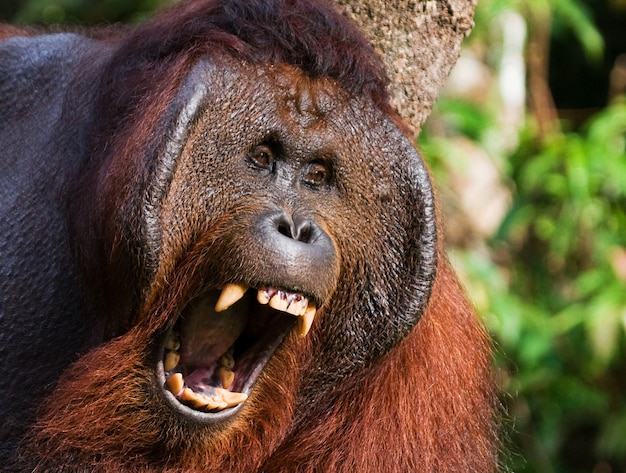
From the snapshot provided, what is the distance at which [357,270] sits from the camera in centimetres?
247

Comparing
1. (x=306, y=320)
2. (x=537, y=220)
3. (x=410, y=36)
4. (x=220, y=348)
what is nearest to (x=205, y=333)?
(x=220, y=348)

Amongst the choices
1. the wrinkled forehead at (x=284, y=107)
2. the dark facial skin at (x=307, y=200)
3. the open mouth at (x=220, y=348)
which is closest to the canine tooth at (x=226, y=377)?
the open mouth at (x=220, y=348)

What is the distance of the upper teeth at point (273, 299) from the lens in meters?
2.21

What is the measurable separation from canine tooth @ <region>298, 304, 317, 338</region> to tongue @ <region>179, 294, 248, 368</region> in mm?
174

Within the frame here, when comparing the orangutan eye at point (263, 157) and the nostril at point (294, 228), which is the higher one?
the orangutan eye at point (263, 157)

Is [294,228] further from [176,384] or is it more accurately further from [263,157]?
[176,384]

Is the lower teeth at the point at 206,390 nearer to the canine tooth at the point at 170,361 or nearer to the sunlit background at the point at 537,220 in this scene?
the canine tooth at the point at 170,361

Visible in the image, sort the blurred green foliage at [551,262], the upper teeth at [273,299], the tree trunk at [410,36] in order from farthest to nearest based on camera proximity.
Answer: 1. the blurred green foliage at [551,262]
2. the tree trunk at [410,36]
3. the upper teeth at [273,299]

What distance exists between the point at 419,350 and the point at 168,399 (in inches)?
27.1

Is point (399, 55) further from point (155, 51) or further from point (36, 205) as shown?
point (36, 205)

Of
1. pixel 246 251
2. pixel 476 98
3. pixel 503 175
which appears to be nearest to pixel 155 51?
pixel 246 251

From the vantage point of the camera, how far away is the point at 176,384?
91.7 inches

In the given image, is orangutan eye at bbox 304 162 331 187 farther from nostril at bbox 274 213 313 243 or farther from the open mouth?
the open mouth

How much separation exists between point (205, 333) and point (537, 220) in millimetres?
3386
